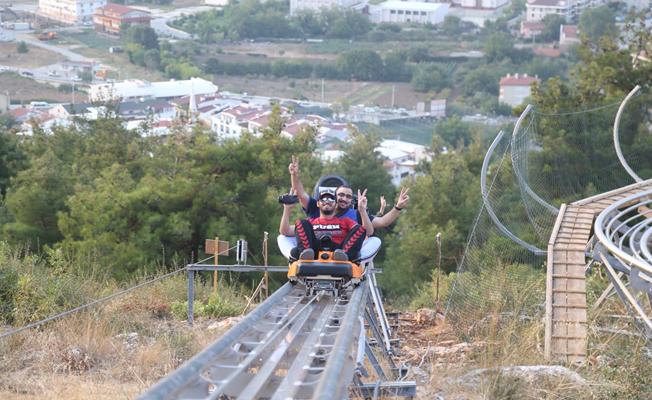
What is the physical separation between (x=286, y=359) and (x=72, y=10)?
11725 centimetres

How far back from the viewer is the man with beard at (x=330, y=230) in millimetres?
9414

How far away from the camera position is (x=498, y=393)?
771 centimetres

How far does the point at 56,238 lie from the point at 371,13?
10271 cm

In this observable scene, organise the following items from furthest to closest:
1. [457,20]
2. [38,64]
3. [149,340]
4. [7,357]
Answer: [457,20] → [38,64] → [149,340] → [7,357]

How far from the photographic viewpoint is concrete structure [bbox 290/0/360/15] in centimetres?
12319

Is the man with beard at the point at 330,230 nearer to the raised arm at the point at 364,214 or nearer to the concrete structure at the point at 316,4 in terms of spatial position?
the raised arm at the point at 364,214

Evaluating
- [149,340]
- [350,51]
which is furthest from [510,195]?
[350,51]

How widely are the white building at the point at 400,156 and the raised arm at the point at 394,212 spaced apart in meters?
43.7

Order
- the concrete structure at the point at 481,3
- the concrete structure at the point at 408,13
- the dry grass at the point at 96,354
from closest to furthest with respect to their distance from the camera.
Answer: the dry grass at the point at 96,354
the concrete structure at the point at 408,13
the concrete structure at the point at 481,3

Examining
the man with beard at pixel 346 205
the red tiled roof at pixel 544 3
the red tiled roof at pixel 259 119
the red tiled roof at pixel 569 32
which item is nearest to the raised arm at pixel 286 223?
the man with beard at pixel 346 205

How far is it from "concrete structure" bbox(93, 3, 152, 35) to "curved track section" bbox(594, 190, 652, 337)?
95393 mm

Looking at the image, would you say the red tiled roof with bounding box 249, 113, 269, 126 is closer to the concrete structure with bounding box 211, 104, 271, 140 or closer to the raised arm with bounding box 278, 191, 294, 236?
the concrete structure with bounding box 211, 104, 271, 140

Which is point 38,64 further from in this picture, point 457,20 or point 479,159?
point 479,159

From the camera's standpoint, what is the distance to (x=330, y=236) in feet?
31.5
